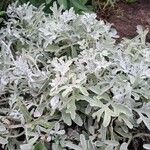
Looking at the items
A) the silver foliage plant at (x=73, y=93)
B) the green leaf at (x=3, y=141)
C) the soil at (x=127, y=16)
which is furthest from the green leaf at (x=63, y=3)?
the green leaf at (x=3, y=141)

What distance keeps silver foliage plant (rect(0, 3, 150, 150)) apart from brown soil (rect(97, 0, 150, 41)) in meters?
0.89

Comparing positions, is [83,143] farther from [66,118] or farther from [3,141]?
[3,141]

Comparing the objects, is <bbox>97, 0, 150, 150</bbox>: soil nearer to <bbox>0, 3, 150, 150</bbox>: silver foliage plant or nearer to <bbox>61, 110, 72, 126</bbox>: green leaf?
<bbox>0, 3, 150, 150</bbox>: silver foliage plant

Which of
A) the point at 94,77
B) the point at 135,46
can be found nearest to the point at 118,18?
the point at 135,46

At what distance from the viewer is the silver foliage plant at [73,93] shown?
1.95 meters

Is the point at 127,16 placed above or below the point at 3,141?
above

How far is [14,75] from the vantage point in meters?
2.13

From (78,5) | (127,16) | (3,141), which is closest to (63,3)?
(78,5)

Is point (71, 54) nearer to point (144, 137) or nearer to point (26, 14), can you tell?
point (26, 14)

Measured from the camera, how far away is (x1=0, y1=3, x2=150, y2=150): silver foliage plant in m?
1.95

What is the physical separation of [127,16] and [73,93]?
5.02ft

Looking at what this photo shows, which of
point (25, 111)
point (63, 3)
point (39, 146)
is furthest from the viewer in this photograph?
point (63, 3)

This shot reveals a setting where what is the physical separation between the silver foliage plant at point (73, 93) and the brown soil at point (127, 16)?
894 millimetres

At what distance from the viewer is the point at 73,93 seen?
6.50 feet
